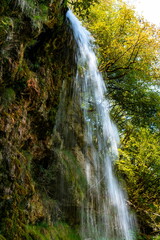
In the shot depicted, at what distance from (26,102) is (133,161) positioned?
206 inches

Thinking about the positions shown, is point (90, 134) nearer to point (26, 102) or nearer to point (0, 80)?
point (26, 102)

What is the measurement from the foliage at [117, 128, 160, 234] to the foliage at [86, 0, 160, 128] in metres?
1.14

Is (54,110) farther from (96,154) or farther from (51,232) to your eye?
(96,154)

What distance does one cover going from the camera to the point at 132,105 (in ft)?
28.5

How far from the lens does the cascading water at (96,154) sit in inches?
271

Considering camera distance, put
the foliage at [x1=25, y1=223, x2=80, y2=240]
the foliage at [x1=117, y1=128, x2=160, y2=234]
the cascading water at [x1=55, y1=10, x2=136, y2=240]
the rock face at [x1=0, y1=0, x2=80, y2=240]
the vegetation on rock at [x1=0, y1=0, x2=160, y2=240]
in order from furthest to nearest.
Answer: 1. the foliage at [x1=117, y1=128, x2=160, y2=234]
2. the cascading water at [x1=55, y1=10, x2=136, y2=240]
3. the foliage at [x1=25, y1=223, x2=80, y2=240]
4. the vegetation on rock at [x1=0, y1=0, x2=160, y2=240]
5. the rock face at [x1=0, y1=0, x2=80, y2=240]

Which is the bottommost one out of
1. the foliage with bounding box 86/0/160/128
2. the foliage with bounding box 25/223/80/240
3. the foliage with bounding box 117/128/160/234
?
the foliage with bounding box 25/223/80/240

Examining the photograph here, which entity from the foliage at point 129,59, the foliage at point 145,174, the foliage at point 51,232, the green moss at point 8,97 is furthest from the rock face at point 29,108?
the foliage at point 145,174

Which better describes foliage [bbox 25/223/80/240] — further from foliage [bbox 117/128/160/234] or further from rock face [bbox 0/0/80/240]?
foliage [bbox 117/128/160/234]

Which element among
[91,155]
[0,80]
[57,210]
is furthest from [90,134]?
[0,80]

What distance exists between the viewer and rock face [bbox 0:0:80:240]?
3303 mm

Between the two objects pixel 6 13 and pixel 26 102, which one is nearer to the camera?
pixel 6 13

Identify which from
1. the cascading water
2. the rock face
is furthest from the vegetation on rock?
the cascading water

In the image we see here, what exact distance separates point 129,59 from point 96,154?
149 inches
